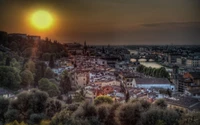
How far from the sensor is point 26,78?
532 cm

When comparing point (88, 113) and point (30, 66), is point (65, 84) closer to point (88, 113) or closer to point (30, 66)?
point (30, 66)

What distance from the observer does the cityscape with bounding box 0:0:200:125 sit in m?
3.19

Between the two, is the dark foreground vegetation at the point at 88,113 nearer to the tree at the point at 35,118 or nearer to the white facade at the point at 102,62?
the tree at the point at 35,118

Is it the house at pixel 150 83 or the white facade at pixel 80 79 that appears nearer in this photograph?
the white facade at pixel 80 79

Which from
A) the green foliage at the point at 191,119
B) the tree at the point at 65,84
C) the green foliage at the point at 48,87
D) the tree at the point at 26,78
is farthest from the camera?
the tree at the point at 26,78

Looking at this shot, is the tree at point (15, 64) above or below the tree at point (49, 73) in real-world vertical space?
above

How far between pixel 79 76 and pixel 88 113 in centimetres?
244

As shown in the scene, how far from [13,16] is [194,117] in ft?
9.70

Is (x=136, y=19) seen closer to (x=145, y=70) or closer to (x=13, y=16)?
(x=13, y=16)

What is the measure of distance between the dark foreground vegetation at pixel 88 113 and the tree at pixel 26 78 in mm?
1580

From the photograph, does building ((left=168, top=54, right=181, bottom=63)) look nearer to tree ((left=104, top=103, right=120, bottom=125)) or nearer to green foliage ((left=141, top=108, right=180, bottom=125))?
tree ((left=104, top=103, right=120, bottom=125))

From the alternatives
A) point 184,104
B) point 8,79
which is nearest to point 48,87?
point 8,79

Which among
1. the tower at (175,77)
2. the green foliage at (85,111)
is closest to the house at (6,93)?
the green foliage at (85,111)

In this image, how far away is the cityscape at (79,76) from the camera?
319 centimetres
